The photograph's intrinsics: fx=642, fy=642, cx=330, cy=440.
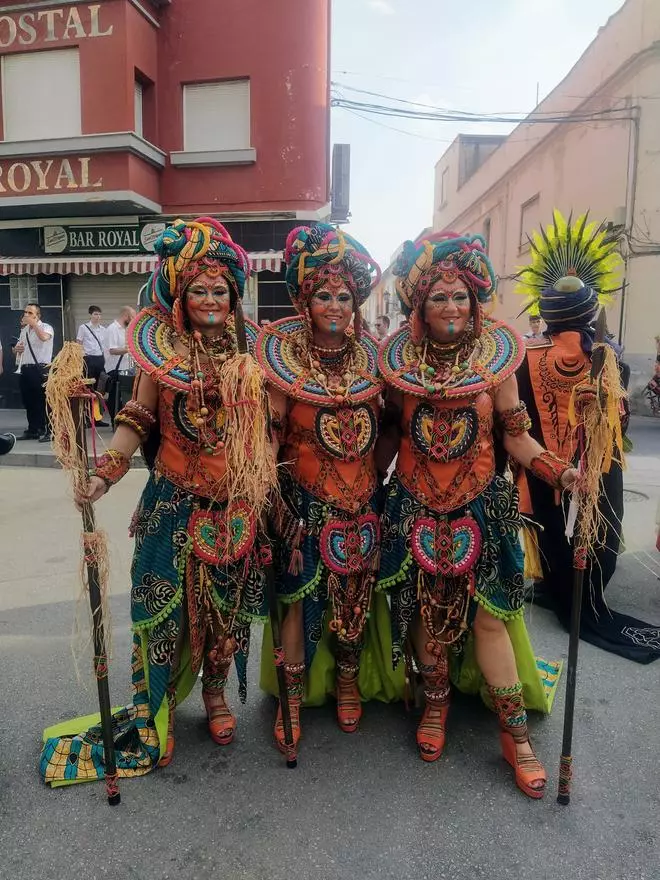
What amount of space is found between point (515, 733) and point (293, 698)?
860mm

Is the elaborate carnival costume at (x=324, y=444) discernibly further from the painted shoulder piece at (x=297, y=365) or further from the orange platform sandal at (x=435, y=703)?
the orange platform sandal at (x=435, y=703)

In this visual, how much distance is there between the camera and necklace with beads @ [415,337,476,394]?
233 cm

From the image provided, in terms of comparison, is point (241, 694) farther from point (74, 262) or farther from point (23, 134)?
point (23, 134)

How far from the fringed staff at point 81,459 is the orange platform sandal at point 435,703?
1.15 metres

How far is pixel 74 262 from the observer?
10.9 m

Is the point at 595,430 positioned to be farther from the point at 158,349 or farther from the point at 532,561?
the point at 532,561

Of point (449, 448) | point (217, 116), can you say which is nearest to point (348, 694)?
point (449, 448)

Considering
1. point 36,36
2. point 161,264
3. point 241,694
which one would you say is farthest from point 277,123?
point 241,694

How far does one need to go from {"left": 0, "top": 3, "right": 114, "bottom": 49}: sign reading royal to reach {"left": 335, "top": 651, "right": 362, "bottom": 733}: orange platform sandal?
10.6 meters

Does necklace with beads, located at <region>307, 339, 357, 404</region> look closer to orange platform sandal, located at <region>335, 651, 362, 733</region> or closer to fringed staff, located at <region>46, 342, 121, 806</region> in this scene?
fringed staff, located at <region>46, 342, 121, 806</region>

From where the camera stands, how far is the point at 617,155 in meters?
12.4

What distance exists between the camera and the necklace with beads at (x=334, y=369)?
7.80 feet

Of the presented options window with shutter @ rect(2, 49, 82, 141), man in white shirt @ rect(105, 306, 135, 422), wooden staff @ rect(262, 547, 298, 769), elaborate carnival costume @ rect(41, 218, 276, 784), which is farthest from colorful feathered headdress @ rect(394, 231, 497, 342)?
window with shutter @ rect(2, 49, 82, 141)

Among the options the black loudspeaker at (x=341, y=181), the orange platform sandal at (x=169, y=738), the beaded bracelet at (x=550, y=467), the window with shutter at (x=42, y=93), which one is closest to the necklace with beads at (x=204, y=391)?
the orange platform sandal at (x=169, y=738)
